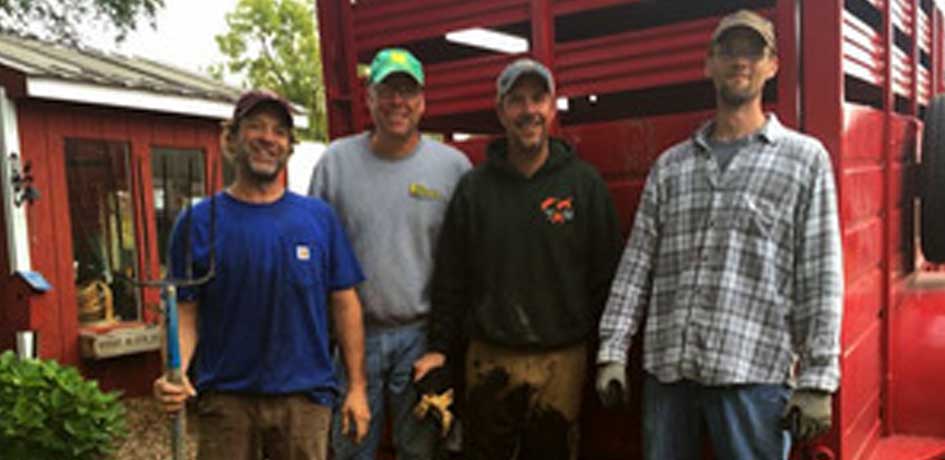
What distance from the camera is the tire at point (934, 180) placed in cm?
334

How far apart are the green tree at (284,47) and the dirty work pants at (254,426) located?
2422cm

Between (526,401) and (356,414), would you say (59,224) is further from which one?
(526,401)

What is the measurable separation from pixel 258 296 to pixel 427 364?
645mm

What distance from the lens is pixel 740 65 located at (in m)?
2.21

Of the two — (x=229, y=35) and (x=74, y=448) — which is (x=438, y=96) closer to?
(x=74, y=448)

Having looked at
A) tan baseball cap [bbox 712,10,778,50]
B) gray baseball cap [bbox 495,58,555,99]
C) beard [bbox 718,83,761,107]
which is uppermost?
tan baseball cap [bbox 712,10,778,50]

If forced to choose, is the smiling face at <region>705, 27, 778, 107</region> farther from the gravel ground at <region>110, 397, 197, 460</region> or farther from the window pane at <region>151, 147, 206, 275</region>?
the window pane at <region>151, 147, 206, 275</region>

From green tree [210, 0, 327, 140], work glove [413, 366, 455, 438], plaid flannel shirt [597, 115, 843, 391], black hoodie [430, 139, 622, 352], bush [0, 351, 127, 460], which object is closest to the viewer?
plaid flannel shirt [597, 115, 843, 391]

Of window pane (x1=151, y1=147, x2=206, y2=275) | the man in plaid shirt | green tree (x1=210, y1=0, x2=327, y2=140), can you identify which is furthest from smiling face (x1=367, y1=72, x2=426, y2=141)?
green tree (x1=210, y1=0, x2=327, y2=140)

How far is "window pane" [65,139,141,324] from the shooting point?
22.6ft

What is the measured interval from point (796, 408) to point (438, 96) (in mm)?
1819

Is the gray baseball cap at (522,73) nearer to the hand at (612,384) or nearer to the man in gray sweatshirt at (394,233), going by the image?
the man in gray sweatshirt at (394,233)

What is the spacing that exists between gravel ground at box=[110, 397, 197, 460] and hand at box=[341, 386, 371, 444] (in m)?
3.04

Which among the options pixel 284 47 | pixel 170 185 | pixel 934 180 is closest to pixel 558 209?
pixel 934 180
